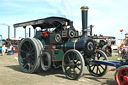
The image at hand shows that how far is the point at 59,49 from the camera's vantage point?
6852mm

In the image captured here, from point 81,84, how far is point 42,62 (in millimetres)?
2115

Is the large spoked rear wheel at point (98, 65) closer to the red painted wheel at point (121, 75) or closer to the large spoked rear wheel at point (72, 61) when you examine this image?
the large spoked rear wheel at point (72, 61)

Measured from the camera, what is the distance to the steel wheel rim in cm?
472

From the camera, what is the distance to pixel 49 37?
7543mm

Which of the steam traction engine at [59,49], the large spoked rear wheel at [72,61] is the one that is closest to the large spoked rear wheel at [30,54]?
the steam traction engine at [59,49]

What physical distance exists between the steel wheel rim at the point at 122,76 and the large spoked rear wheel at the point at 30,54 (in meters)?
3.44

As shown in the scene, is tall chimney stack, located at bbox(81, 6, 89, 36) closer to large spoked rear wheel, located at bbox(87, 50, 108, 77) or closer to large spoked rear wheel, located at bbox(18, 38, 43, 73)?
large spoked rear wheel, located at bbox(87, 50, 108, 77)

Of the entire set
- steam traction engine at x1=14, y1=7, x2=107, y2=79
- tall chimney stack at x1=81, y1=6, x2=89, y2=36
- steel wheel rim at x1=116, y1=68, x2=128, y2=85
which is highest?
tall chimney stack at x1=81, y1=6, x2=89, y2=36

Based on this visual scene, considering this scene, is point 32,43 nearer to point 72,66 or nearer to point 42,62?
point 42,62

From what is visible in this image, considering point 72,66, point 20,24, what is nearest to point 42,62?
point 72,66

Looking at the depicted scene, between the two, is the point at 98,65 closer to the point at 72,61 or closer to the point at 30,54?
the point at 72,61

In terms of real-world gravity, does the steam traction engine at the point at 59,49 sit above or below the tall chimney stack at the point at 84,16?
below

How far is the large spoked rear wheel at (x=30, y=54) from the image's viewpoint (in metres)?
7.07

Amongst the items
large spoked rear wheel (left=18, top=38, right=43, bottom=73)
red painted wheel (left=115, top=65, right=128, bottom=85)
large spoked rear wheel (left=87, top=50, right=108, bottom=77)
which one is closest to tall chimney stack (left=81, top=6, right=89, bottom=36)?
large spoked rear wheel (left=87, top=50, right=108, bottom=77)
